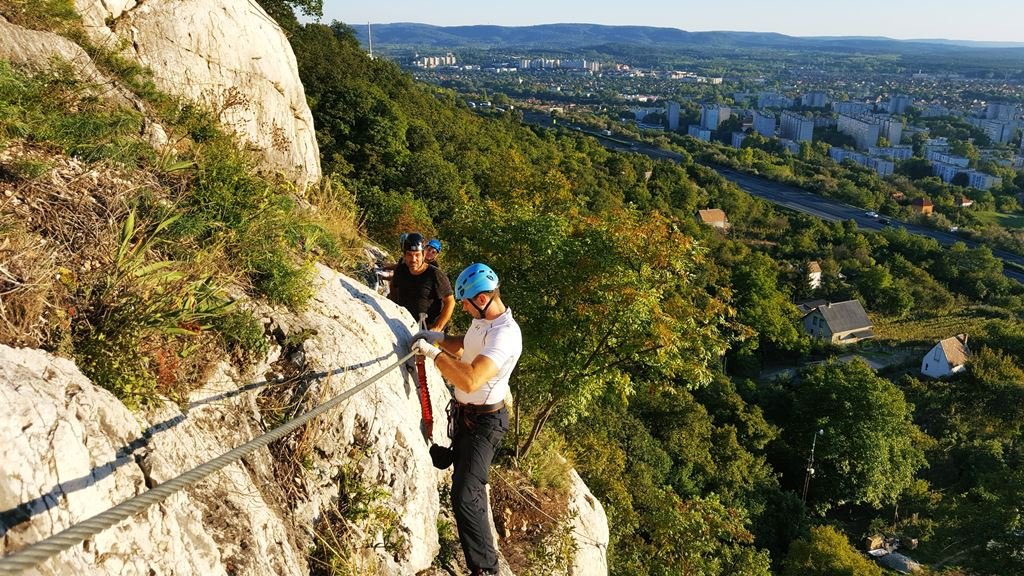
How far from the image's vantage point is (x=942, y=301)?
5694cm

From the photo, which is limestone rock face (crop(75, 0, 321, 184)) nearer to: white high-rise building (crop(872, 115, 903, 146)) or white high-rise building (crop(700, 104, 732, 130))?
white high-rise building (crop(700, 104, 732, 130))

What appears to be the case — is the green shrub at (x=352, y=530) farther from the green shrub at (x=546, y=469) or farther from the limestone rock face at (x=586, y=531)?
the green shrub at (x=546, y=469)

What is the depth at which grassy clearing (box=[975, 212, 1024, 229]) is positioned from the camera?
276 ft

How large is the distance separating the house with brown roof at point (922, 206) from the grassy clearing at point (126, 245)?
312 ft

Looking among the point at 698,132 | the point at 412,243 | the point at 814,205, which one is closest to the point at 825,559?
the point at 412,243

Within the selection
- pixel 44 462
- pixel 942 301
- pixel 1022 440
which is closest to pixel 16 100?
pixel 44 462

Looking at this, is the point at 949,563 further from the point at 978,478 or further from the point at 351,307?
the point at 351,307

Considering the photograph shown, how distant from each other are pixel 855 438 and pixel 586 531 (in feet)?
80.7

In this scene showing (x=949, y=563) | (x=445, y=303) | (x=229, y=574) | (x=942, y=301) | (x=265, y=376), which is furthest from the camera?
(x=942, y=301)

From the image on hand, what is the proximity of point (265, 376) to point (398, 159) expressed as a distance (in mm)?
21489

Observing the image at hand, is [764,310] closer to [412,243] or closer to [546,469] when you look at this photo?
[546,469]

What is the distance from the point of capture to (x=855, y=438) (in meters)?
28.5

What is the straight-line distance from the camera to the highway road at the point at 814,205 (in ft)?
240

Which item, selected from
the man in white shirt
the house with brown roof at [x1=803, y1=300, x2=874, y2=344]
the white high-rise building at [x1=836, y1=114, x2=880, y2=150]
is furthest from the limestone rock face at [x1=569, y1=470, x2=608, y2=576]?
the white high-rise building at [x1=836, y1=114, x2=880, y2=150]
